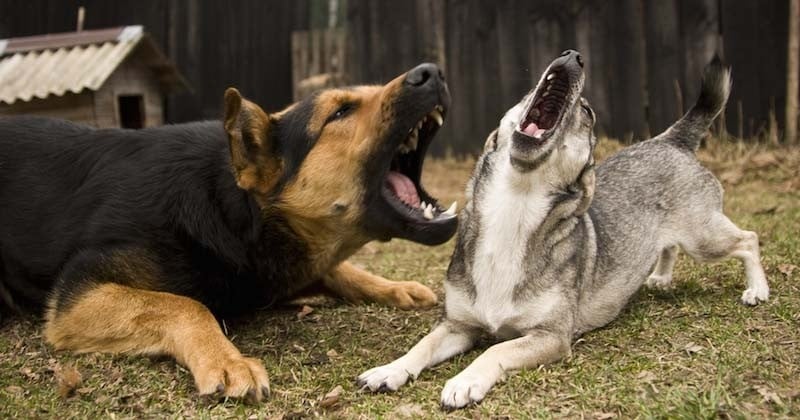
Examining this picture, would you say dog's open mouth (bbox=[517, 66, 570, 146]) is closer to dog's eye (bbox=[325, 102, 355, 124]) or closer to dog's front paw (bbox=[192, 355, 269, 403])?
dog's eye (bbox=[325, 102, 355, 124])

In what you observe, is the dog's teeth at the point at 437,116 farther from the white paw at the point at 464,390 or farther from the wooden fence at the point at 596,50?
the wooden fence at the point at 596,50

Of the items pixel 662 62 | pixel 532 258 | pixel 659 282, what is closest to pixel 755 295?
pixel 659 282

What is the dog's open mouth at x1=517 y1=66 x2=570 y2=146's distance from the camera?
159 inches

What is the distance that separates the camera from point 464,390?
346 cm

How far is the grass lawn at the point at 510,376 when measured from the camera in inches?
131

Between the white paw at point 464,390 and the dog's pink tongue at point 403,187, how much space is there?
1.16m

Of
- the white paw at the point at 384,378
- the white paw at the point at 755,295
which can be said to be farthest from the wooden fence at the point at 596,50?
the white paw at the point at 384,378

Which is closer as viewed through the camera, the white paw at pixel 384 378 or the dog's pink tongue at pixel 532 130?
the white paw at pixel 384 378

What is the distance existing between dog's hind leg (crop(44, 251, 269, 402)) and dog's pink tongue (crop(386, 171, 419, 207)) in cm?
118

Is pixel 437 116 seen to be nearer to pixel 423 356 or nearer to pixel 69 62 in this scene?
pixel 423 356

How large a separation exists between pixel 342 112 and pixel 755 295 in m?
2.53

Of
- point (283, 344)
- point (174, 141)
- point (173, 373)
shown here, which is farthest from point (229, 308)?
point (174, 141)

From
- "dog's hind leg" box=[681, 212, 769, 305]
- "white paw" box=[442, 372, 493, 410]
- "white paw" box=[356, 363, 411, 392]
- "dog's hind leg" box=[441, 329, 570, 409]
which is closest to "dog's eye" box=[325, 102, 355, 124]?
"white paw" box=[356, 363, 411, 392]

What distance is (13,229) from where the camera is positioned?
189 inches
